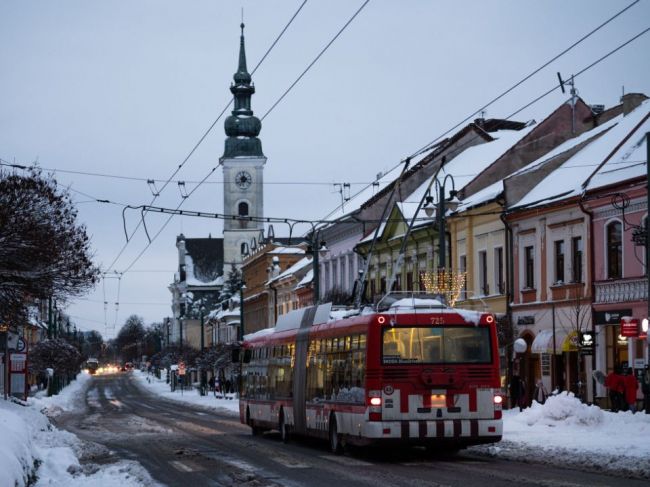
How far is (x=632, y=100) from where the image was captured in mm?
50781

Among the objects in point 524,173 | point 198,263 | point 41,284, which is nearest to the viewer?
point 41,284

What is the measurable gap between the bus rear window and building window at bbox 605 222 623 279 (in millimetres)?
17190

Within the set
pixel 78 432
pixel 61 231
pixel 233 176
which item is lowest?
pixel 78 432

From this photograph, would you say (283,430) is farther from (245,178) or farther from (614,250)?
(245,178)

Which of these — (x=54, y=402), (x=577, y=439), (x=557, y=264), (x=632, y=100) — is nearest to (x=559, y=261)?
(x=557, y=264)

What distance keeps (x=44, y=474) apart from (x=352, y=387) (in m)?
7.45

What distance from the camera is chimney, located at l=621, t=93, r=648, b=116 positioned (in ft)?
166

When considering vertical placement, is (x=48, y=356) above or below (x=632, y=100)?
below

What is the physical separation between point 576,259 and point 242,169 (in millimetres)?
113132

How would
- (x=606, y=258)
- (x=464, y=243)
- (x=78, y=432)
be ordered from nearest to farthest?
(x=78, y=432) → (x=606, y=258) → (x=464, y=243)

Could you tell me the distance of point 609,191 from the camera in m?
39.5

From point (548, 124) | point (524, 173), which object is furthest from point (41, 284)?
point (548, 124)

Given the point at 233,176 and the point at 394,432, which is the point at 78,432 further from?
the point at 233,176

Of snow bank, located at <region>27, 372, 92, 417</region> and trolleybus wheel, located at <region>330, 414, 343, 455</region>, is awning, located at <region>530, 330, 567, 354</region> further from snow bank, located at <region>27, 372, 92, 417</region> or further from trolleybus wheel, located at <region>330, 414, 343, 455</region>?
trolleybus wheel, located at <region>330, 414, 343, 455</region>
